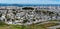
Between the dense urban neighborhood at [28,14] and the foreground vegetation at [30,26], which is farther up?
the dense urban neighborhood at [28,14]

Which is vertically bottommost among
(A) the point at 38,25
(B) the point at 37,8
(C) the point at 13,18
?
(A) the point at 38,25

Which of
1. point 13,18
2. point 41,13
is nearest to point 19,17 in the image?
point 13,18

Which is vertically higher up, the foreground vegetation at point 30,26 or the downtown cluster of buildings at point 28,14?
the downtown cluster of buildings at point 28,14

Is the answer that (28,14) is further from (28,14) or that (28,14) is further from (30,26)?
(30,26)

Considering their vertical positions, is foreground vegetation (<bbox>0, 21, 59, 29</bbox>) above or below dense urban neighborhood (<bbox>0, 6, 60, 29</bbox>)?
below

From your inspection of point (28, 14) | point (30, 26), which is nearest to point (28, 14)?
point (28, 14)

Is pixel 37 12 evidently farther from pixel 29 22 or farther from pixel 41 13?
pixel 29 22
